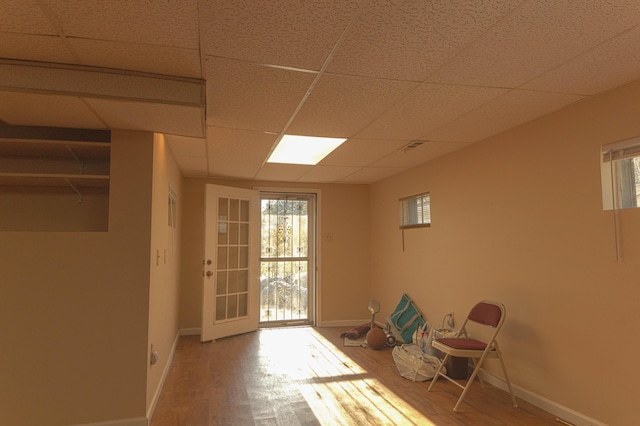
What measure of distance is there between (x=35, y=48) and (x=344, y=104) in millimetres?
1782

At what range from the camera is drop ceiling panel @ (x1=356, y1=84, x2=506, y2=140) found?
252cm

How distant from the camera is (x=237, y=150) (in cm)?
406

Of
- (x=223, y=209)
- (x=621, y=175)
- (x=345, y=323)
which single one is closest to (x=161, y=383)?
(x=223, y=209)

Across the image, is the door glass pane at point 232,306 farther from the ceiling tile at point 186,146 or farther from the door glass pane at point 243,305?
the ceiling tile at point 186,146

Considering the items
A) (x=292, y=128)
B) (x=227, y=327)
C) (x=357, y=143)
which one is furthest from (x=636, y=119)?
(x=227, y=327)

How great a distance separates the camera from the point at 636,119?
2400 mm

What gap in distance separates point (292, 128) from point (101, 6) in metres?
1.88

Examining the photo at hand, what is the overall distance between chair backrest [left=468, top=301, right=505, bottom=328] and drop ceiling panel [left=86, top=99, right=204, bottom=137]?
2.76 m

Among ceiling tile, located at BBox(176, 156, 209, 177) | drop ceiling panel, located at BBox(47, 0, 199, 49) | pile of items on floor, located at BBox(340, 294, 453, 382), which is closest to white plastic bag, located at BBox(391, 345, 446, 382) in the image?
pile of items on floor, located at BBox(340, 294, 453, 382)

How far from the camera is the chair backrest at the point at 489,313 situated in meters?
3.20

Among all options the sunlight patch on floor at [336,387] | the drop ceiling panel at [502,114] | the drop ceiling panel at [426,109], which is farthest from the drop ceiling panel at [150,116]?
the sunlight patch on floor at [336,387]

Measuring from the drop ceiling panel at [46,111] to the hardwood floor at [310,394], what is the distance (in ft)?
7.22

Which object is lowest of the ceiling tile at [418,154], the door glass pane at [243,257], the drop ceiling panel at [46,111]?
the door glass pane at [243,257]

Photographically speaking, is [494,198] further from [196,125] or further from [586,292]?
[196,125]
